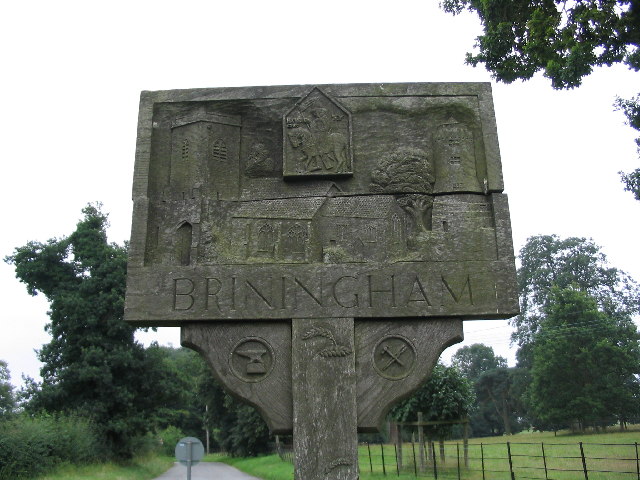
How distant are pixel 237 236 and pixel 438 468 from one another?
52.1ft

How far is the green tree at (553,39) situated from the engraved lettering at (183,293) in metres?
7.45

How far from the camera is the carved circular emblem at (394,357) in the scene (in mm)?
5566

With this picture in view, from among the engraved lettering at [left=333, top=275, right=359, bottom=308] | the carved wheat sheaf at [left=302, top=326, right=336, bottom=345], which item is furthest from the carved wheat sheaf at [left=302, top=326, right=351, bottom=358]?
the engraved lettering at [left=333, top=275, right=359, bottom=308]

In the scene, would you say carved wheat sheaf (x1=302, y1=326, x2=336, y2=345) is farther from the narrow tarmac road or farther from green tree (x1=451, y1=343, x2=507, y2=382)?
green tree (x1=451, y1=343, x2=507, y2=382)

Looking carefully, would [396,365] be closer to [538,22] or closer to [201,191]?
[201,191]

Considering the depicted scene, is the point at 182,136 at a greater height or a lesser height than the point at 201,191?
greater

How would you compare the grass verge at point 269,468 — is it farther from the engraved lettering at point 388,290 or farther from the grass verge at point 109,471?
the engraved lettering at point 388,290

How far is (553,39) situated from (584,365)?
125ft

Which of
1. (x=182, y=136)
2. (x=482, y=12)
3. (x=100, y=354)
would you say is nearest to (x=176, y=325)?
(x=182, y=136)

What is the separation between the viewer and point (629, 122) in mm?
13219

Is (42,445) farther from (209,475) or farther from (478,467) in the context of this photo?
(478,467)

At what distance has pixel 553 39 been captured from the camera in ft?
33.7

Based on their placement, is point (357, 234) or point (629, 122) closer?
point (357, 234)

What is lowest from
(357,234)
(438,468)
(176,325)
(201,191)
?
(438,468)
